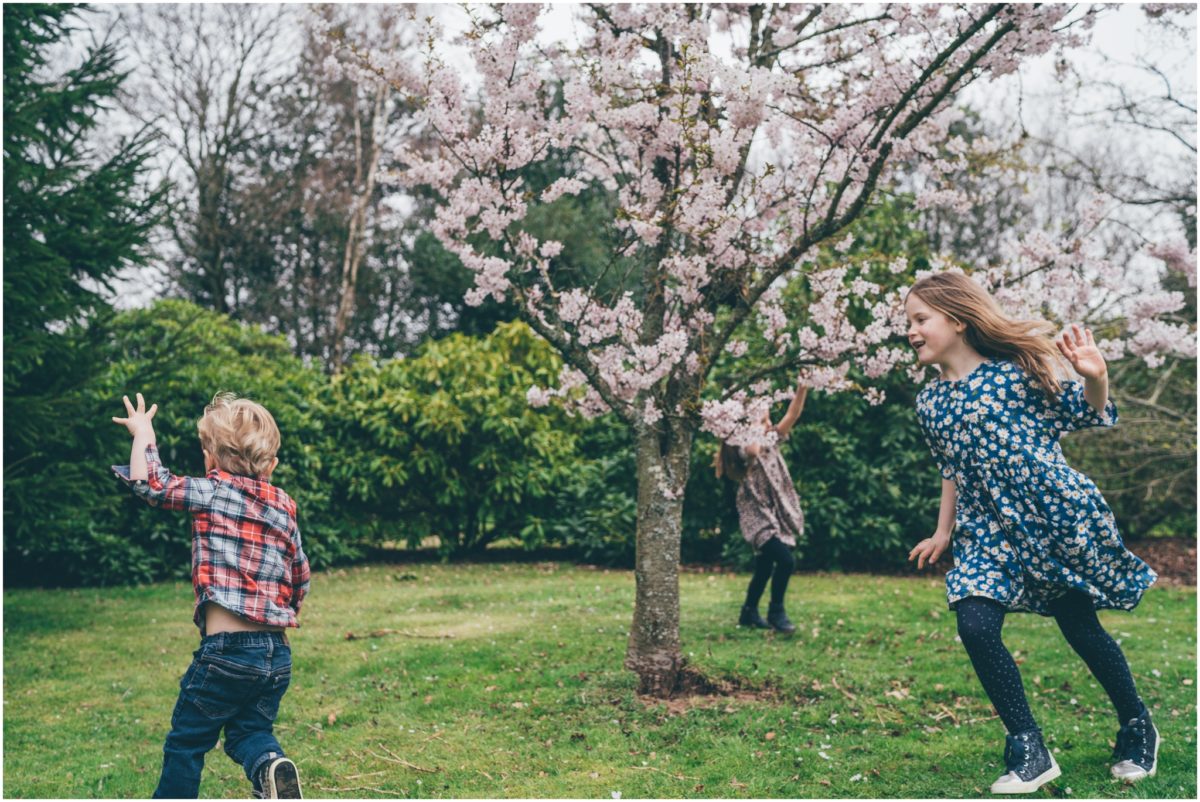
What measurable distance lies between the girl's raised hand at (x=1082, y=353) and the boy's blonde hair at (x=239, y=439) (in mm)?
2575

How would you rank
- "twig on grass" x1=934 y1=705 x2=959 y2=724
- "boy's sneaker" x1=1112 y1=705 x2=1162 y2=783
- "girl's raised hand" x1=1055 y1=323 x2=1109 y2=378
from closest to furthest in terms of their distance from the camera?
"girl's raised hand" x1=1055 y1=323 x2=1109 y2=378
"boy's sneaker" x1=1112 y1=705 x2=1162 y2=783
"twig on grass" x1=934 y1=705 x2=959 y2=724

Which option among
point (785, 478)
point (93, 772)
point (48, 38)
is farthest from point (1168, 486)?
point (48, 38)

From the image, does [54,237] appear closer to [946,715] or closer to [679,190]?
[679,190]

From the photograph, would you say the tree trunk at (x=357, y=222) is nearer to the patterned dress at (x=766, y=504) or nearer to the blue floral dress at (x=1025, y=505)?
the patterned dress at (x=766, y=504)

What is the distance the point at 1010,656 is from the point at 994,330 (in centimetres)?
110

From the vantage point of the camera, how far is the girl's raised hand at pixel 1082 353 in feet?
10.2

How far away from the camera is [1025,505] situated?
3215 millimetres

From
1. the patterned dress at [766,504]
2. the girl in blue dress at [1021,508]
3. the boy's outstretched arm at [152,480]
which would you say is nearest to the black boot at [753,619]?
the patterned dress at [766,504]

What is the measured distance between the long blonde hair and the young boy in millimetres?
2400

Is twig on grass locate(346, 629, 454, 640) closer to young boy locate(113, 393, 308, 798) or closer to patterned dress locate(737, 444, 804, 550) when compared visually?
patterned dress locate(737, 444, 804, 550)

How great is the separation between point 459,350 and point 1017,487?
9691mm

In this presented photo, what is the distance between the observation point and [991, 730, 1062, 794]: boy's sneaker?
10.4 feet

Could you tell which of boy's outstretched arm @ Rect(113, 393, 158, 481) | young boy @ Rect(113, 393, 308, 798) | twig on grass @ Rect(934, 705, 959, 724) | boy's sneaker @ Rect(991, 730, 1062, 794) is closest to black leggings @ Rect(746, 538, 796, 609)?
twig on grass @ Rect(934, 705, 959, 724)

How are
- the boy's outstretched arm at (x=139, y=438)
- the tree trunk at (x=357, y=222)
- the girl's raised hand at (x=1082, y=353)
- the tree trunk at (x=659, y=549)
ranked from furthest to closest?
1. the tree trunk at (x=357, y=222)
2. the tree trunk at (x=659, y=549)
3. the girl's raised hand at (x=1082, y=353)
4. the boy's outstretched arm at (x=139, y=438)
